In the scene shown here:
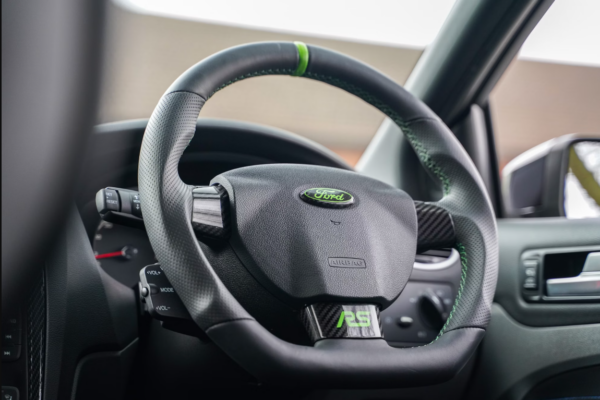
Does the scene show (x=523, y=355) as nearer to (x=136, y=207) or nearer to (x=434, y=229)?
(x=434, y=229)

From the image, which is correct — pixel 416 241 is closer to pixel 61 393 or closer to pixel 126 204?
pixel 126 204

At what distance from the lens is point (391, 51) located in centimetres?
353

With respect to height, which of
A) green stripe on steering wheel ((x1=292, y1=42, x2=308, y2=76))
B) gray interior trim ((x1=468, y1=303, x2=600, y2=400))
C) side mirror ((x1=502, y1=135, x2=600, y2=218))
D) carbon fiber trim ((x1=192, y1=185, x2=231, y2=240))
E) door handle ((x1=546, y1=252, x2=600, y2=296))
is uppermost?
green stripe on steering wheel ((x1=292, y1=42, x2=308, y2=76))

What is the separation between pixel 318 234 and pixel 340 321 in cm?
14

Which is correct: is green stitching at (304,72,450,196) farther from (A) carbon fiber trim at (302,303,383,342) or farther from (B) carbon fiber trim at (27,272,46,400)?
(B) carbon fiber trim at (27,272,46,400)

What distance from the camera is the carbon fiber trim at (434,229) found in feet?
3.23

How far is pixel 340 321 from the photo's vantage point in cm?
79

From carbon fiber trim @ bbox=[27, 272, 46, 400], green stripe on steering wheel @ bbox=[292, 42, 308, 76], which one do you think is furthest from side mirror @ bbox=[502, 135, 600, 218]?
carbon fiber trim @ bbox=[27, 272, 46, 400]

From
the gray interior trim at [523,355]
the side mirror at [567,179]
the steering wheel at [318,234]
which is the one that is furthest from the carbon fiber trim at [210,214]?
the side mirror at [567,179]

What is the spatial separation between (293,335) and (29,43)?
2.20 feet

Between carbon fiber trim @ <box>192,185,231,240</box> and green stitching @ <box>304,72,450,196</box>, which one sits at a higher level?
green stitching @ <box>304,72,450,196</box>

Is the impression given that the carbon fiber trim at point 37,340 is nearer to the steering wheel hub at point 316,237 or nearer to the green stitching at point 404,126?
the steering wheel hub at point 316,237

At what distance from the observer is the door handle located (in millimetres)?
1257

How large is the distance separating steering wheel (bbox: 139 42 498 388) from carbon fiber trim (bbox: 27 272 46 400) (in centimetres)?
30
